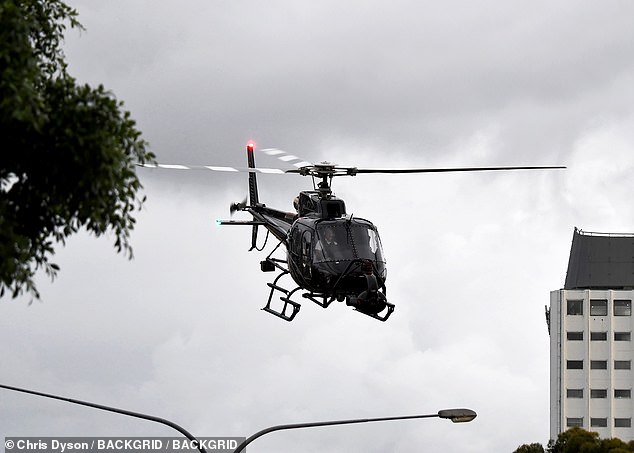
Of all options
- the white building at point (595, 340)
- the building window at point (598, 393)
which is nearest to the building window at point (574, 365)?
the white building at point (595, 340)

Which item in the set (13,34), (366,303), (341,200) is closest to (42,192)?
(13,34)

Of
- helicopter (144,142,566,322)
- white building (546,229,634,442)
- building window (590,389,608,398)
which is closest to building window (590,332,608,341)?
white building (546,229,634,442)

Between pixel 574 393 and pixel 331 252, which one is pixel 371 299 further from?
pixel 574 393

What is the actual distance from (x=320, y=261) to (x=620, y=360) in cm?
9625

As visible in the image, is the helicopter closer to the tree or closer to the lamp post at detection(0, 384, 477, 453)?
the lamp post at detection(0, 384, 477, 453)

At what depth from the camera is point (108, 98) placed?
1869 centimetres

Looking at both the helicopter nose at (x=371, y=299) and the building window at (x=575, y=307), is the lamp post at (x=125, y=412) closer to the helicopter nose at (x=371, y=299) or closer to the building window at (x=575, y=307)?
the helicopter nose at (x=371, y=299)

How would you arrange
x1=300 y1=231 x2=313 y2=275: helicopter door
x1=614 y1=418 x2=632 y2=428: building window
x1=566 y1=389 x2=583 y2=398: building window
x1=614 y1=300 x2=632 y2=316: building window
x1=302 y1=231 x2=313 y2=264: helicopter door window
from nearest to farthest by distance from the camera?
x1=300 y1=231 x2=313 y2=275: helicopter door → x1=302 y1=231 x2=313 y2=264: helicopter door window → x1=614 y1=300 x2=632 y2=316: building window → x1=614 y1=418 x2=632 y2=428: building window → x1=566 y1=389 x2=583 y2=398: building window

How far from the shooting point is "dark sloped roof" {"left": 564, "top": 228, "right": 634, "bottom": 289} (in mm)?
130625

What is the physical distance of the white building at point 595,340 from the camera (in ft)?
424

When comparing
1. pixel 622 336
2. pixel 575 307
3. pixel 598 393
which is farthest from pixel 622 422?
pixel 575 307

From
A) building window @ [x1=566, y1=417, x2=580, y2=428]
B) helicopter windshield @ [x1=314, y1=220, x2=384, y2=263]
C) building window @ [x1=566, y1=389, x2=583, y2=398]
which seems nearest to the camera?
helicopter windshield @ [x1=314, y1=220, x2=384, y2=263]

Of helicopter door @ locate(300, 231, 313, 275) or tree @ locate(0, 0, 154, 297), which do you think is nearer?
tree @ locate(0, 0, 154, 297)

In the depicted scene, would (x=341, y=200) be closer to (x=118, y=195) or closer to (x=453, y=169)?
(x=453, y=169)
